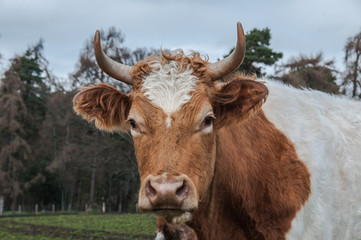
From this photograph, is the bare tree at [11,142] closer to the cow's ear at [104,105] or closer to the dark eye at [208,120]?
the cow's ear at [104,105]

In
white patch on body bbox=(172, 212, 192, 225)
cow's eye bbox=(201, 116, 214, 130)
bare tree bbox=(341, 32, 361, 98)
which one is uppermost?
bare tree bbox=(341, 32, 361, 98)

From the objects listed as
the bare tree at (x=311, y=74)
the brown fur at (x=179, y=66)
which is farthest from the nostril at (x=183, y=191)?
the bare tree at (x=311, y=74)

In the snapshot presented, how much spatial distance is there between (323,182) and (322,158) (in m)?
0.27

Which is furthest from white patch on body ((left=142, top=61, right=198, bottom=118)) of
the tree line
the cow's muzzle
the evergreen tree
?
the tree line

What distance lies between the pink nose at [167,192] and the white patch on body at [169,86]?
2.25 ft

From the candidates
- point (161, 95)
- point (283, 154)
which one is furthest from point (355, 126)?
point (161, 95)

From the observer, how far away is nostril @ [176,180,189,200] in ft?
10.0

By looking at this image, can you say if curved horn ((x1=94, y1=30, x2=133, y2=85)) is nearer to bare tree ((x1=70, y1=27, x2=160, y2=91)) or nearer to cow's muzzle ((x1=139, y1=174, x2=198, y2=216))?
cow's muzzle ((x1=139, y1=174, x2=198, y2=216))

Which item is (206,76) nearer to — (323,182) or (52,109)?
(323,182)

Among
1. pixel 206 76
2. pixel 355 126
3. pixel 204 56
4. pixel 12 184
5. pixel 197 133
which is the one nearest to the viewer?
pixel 197 133

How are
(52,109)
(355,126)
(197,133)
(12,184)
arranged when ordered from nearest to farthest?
(197,133), (355,126), (12,184), (52,109)

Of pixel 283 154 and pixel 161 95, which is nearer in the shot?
pixel 161 95

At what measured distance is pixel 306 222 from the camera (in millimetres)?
4055

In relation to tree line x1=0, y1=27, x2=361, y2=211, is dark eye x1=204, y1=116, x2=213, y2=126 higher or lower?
lower
